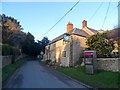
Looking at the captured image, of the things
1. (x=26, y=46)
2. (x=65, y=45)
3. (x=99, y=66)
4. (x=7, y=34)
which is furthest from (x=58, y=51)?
(x=26, y=46)

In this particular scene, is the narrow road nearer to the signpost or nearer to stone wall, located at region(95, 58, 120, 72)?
the signpost

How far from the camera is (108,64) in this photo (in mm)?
25531

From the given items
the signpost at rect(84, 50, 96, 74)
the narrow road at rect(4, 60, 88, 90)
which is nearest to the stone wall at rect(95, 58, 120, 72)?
the signpost at rect(84, 50, 96, 74)

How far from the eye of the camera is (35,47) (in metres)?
96.5

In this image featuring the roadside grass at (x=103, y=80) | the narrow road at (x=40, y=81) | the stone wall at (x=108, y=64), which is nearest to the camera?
the roadside grass at (x=103, y=80)

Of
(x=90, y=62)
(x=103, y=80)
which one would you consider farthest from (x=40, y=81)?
(x=90, y=62)

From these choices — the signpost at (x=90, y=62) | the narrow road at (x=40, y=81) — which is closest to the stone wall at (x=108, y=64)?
the signpost at (x=90, y=62)

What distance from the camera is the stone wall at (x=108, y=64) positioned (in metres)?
23.9

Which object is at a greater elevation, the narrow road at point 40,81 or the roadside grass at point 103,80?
the roadside grass at point 103,80

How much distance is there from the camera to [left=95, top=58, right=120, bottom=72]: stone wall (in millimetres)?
23866

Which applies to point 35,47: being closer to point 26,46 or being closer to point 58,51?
point 26,46

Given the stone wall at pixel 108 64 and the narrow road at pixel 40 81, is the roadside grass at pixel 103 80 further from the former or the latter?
the stone wall at pixel 108 64

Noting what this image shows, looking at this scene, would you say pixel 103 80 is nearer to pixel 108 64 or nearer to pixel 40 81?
pixel 40 81

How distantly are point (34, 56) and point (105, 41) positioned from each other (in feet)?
225
